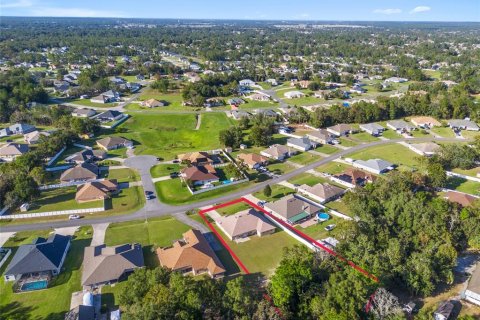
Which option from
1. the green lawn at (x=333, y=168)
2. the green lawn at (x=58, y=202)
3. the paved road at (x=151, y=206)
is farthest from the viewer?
the green lawn at (x=333, y=168)

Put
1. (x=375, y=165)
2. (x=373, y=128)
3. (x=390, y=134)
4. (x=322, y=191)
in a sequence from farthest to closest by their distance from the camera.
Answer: (x=373, y=128), (x=390, y=134), (x=375, y=165), (x=322, y=191)

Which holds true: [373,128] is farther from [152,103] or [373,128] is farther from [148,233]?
[152,103]

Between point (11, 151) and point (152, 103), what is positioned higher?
point (152, 103)

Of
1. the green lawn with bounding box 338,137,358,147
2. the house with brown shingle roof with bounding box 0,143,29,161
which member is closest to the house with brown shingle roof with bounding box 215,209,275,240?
the green lawn with bounding box 338,137,358,147

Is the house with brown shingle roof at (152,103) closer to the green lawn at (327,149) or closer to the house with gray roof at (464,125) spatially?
the green lawn at (327,149)

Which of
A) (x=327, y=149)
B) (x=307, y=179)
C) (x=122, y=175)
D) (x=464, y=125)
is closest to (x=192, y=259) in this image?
(x=122, y=175)

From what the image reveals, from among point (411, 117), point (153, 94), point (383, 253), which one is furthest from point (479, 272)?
point (153, 94)

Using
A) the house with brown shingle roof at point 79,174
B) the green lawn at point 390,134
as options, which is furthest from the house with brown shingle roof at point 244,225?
the green lawn at point 390,134
